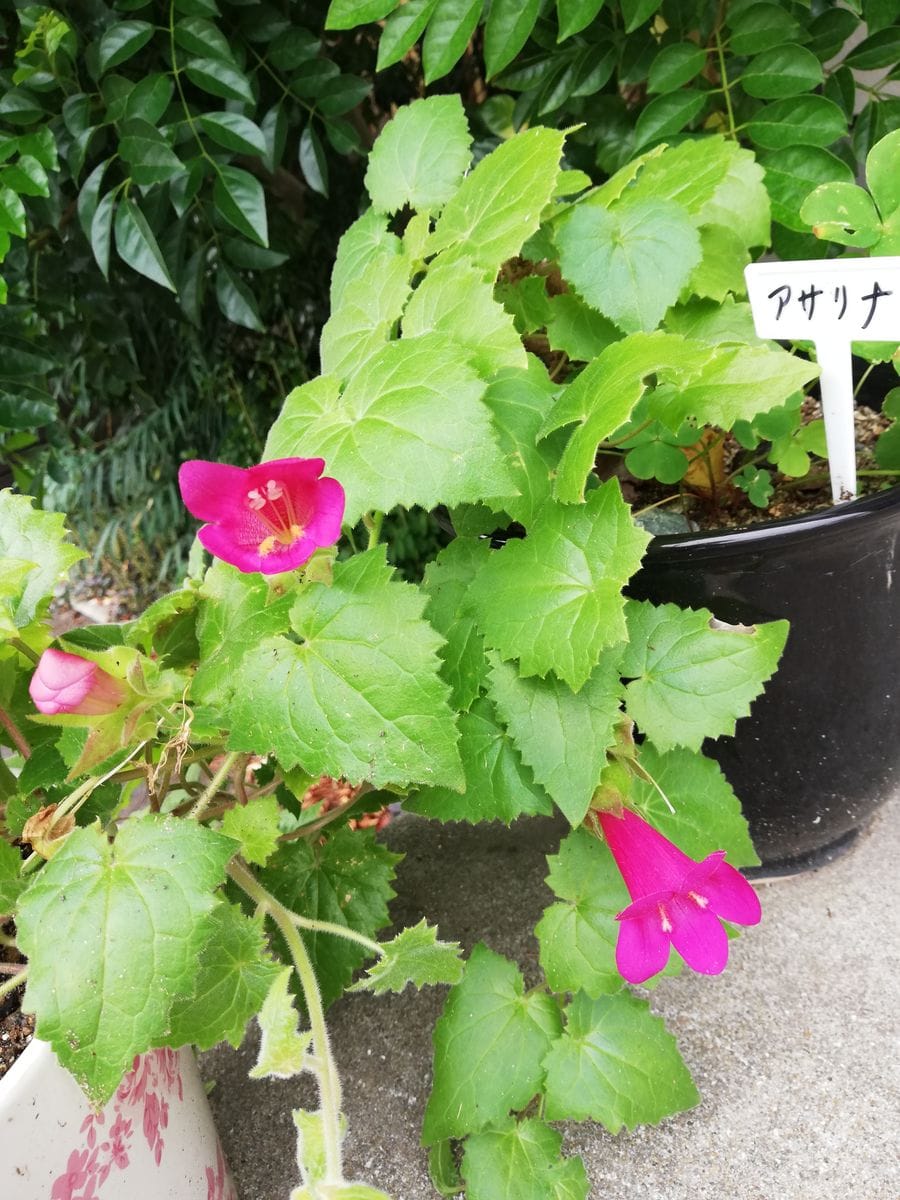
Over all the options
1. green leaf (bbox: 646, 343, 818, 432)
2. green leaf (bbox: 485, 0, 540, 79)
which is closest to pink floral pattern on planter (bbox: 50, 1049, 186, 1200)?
green leaf (bbox: 646, 343, 818, 432)

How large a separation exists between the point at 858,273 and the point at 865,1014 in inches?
21.9

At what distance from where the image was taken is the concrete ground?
66 cm

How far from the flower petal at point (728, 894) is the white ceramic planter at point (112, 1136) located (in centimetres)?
35

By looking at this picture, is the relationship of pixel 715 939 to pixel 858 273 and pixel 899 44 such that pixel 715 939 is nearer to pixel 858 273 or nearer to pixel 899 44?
pixel 858 273

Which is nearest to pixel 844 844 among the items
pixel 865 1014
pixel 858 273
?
pixel 865 1014

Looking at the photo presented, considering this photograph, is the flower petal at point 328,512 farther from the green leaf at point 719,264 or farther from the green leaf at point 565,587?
the green leaf at point 719,264

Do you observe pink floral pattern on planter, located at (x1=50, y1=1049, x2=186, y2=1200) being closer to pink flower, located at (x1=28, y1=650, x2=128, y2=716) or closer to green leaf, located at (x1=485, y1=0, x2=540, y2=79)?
pink flower, located at (x1=28, y1=650, x2=128, y2=716)

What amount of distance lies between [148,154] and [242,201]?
0.32 ft

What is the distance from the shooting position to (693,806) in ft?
2.31

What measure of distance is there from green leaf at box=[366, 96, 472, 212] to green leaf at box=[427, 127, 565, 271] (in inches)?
2.1

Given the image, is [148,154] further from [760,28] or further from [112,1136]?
[112,1136]

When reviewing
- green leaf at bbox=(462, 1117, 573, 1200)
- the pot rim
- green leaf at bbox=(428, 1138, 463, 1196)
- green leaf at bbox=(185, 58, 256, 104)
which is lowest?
green leaf at bbox=(428, 1138, 463, 1196)

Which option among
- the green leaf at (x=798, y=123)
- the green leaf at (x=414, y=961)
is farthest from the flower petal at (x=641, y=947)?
the green leaf at (x=798, y=123)

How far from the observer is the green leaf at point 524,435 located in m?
0.61
